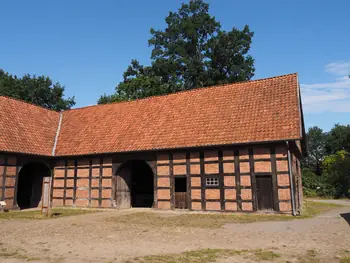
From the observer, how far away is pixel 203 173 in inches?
631

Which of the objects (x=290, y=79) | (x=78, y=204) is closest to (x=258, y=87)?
(x=290, y=79)

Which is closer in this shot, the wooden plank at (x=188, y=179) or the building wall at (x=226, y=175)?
the building wall at (x=226, y=175)

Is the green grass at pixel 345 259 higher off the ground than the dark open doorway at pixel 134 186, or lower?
lower

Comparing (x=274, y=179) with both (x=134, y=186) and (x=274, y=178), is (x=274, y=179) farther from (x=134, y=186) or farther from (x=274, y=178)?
(x=134, y=186)

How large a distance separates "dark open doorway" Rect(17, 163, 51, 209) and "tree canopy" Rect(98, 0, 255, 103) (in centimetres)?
1629

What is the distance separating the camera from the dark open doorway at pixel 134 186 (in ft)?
61.4

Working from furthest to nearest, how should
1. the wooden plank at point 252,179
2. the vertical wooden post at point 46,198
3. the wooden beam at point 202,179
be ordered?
1. the wooden beam at point 202,179
2. the vertical wooden post at point 46,198
3. the wooden plank at point 252,179

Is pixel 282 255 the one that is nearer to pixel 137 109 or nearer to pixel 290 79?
pixel 290 79

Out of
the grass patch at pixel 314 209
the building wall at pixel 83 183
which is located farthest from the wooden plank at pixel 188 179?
the grass patch at pixel 314 209

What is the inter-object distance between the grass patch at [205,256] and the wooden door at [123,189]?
12.0 m

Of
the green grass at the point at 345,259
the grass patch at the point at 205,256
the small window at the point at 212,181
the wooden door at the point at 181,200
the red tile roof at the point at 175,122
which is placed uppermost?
the red tile roof at the point at 175,122

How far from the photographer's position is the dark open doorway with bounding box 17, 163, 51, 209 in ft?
69.1

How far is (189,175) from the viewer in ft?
53.7

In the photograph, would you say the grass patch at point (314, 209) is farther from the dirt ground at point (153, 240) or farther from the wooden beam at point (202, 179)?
the wooden beam at point (202, 179)
